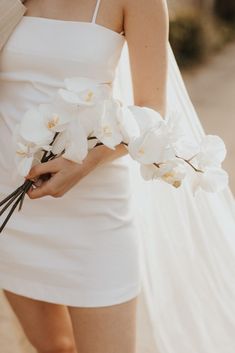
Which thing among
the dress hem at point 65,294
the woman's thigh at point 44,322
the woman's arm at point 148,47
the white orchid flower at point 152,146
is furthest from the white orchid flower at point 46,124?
the woman's thigh at point 44,322

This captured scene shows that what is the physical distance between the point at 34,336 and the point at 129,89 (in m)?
0.77

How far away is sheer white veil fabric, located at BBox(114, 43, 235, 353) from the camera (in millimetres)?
2066

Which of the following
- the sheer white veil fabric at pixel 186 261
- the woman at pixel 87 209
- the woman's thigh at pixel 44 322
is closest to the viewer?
the woman at pixel 87 209

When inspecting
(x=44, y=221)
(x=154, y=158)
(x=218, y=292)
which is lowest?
(x=218, y=292)

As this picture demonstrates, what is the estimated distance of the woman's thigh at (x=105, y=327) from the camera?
1709mm

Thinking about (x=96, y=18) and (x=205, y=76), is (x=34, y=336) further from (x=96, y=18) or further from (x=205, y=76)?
(x=205, y=76)

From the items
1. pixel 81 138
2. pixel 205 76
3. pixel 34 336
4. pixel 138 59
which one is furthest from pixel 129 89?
pixel 205 76

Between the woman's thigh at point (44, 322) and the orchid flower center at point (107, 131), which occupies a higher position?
the orchid flower center at point (107, 131)

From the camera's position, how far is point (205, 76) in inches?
320

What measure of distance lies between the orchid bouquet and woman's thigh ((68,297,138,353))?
41 cm

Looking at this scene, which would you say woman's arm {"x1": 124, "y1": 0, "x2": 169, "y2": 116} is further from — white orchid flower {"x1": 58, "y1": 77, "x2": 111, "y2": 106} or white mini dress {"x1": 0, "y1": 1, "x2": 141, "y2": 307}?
white orchid flower {"x1": 58, "y1": 77, "x2": 111, "y2": 106}

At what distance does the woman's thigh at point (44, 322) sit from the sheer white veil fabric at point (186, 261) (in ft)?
0.95

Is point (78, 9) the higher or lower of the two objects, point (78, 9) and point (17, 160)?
the higher

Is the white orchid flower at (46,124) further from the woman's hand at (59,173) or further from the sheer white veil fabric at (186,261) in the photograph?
the sheer white veil fabric at (186,261)
